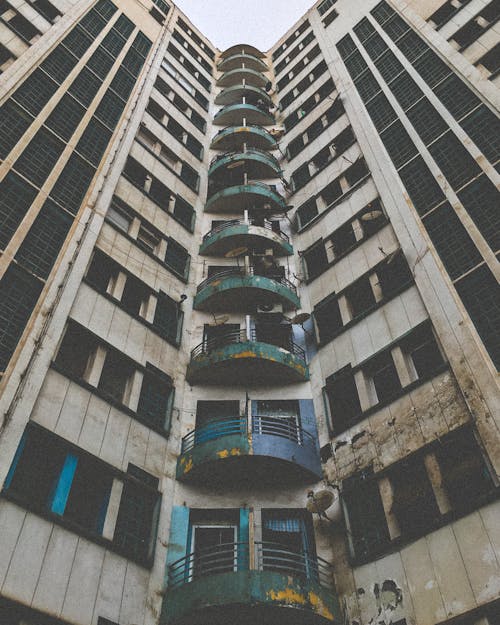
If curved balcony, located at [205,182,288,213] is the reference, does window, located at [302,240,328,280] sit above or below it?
below

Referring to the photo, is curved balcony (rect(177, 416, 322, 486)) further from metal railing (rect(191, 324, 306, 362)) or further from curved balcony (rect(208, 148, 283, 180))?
curved balcony (rect(208, 148, 283, 180))

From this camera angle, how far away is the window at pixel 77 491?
1223 cm

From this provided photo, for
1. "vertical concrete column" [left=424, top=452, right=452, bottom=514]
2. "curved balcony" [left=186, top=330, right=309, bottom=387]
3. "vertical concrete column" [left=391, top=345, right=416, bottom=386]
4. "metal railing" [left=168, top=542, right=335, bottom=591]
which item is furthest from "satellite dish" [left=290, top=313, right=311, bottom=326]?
"metal railing" [left=168, top=542, right=335, bottom=591]

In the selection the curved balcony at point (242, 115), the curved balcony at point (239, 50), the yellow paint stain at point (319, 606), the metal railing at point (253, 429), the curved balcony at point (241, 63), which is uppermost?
the curved balcony at point (239, 50)

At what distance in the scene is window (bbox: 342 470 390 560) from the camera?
13531mm

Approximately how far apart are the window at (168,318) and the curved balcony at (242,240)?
4.07m

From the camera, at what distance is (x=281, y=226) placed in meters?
25.6

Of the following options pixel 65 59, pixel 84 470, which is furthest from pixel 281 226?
pixel 84 470

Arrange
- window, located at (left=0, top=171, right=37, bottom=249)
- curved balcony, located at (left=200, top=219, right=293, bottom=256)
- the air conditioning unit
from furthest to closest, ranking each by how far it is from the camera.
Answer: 1. curved balcony, located at (left=200, top=219, right=293, bottom=256)
2. the air conditioning unit
3. window, located at (left=0, top=171, right=37, bottom=249)

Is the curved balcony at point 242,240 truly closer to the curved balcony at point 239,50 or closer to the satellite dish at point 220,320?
the satellite dish at point 220,320

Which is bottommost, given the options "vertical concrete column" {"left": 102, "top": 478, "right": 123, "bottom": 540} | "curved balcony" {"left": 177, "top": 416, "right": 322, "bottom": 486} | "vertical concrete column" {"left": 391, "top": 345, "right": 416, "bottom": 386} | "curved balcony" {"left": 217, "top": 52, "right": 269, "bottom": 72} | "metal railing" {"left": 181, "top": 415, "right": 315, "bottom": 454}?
"vertical concrete column" {"left": 102, "top": 478, "right": 123, "bottom": 540}

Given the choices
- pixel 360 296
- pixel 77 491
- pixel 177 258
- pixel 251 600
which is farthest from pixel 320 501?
pixel 177 258

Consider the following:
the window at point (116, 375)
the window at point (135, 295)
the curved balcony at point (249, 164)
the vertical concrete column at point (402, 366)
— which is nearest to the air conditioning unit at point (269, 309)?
the window at point (135, 295)

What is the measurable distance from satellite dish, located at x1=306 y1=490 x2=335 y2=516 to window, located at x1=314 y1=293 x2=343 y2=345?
635 centimetres
